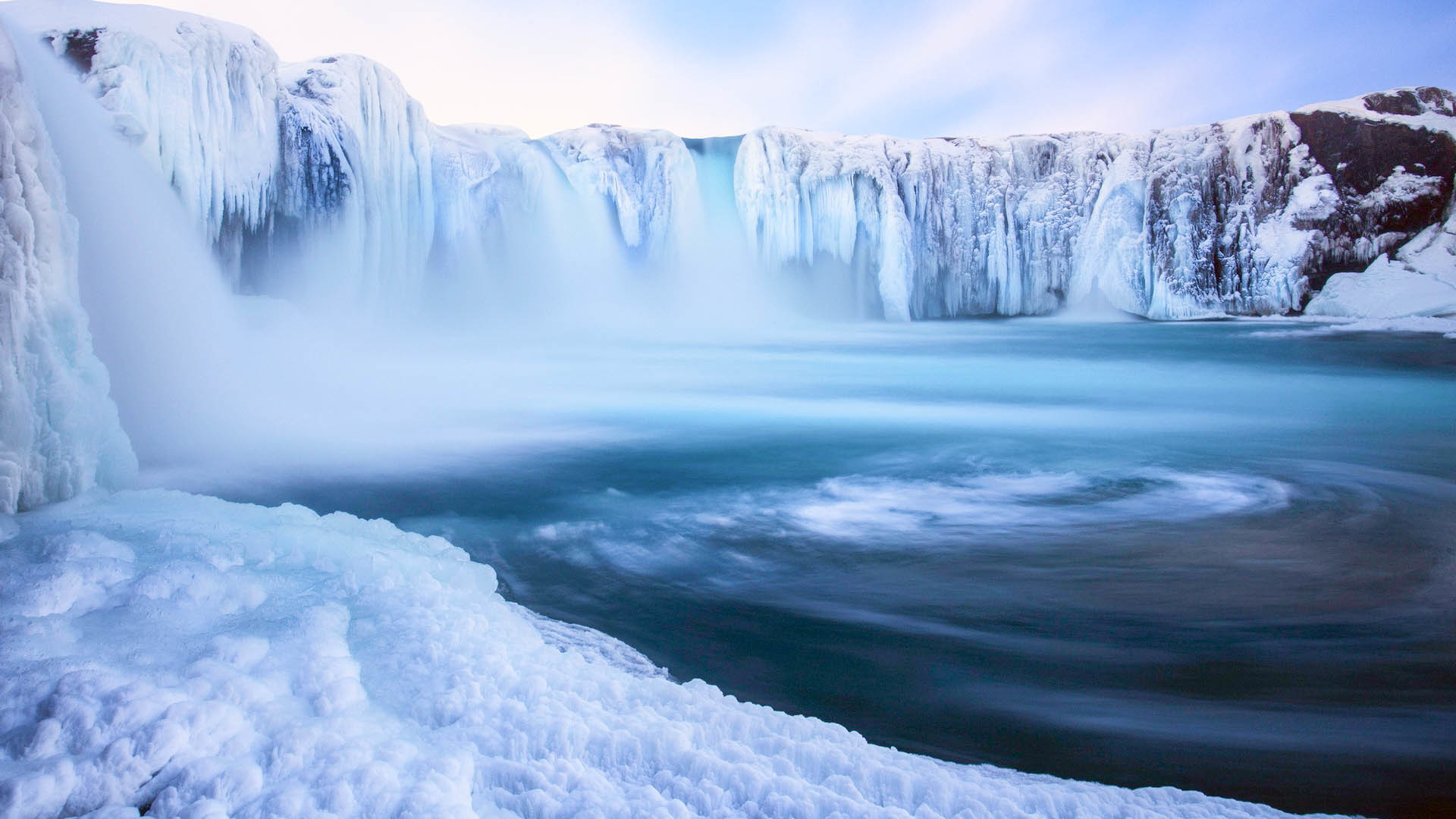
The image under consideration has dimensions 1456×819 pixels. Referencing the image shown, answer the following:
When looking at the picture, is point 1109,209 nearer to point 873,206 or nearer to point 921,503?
point 873,206

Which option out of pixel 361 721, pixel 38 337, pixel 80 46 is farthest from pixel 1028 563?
pixel 80 46

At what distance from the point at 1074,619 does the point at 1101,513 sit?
1.39 meters

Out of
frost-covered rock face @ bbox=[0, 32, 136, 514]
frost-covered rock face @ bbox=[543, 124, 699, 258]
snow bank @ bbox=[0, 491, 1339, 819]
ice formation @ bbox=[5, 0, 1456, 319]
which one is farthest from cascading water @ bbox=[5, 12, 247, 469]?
frost-covered rock face @ bbox=[543, 124, 699, 258]

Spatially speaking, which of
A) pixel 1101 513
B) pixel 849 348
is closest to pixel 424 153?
pixel 849 348

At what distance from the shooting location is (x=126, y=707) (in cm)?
150

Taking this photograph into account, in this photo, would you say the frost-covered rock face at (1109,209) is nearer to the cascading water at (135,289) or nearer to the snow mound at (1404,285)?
the snow mound at (1404,285)

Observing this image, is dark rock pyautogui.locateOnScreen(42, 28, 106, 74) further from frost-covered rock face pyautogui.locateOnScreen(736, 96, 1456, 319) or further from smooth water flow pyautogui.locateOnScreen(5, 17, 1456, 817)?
frost-covered rock face pyautogui.locateOnScreen(736, 96, 1456, 319)

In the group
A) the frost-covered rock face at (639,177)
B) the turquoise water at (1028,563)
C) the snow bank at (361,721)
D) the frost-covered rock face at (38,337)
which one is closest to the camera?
the snow bank at (361,721)

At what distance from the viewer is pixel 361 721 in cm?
164

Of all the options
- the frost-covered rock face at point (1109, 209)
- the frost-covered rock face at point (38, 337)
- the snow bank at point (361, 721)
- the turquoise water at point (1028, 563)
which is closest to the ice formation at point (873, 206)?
the frost-covered rock face at point (1109, 209)

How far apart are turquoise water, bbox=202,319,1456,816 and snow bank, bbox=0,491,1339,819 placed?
1.14 feet

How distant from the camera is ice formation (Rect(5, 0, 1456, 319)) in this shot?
9.55 metres

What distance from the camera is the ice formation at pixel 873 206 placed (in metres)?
9.55

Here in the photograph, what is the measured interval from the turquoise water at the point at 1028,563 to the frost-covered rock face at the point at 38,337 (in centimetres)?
84
